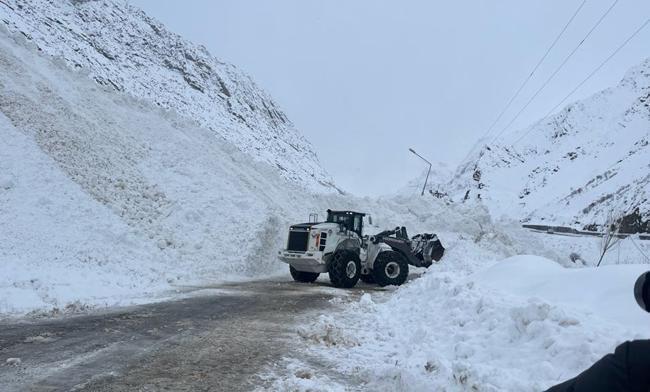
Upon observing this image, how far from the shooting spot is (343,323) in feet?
30.9

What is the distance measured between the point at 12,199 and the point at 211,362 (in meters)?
11.0

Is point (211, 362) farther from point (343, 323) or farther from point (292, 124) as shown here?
point (292, 124)

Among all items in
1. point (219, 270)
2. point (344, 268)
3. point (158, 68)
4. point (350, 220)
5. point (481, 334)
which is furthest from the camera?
point (158, 68)

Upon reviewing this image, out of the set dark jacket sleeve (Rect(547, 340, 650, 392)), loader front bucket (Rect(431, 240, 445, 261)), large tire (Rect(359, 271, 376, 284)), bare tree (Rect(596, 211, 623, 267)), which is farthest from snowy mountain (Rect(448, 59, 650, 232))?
dark jacket sleeve (Rect(547, 340, 650, 392))

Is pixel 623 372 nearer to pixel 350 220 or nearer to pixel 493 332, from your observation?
pixel 493 332

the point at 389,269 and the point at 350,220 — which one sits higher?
the point at 350,220

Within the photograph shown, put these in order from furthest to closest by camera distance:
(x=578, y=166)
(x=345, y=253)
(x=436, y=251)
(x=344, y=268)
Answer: (x=578, y=166), (x=436, y=251), (x=345, y=253), (x=344, y=268)

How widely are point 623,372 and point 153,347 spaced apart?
632 centimetres

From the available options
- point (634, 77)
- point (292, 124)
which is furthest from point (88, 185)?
point (634, 77)

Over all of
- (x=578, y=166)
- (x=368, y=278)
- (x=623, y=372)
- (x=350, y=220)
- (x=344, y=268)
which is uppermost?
(x=578, y=166)

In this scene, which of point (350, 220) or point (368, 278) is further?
point (368, 278)

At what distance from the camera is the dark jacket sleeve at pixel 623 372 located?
1917 mm

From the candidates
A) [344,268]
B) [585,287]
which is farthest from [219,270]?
[585,287]

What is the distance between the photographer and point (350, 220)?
699 inches
